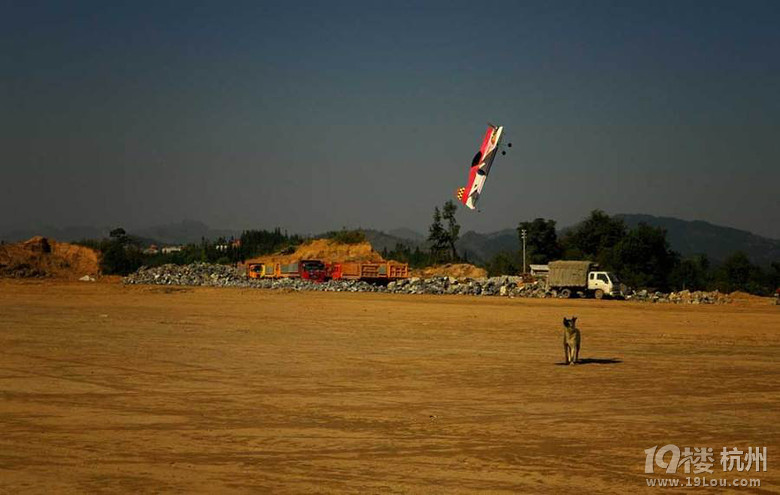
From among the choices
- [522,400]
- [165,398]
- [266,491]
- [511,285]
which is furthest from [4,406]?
[511,285]

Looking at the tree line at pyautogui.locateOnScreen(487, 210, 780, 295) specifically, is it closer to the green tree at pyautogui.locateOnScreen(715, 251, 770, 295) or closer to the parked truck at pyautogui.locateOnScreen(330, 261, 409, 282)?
the green tree at pyautogui.locateOnScreen(715, 251, 770, 295)

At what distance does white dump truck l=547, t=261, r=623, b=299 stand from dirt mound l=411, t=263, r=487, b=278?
17.4 m

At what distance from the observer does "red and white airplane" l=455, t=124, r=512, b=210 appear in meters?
40.5

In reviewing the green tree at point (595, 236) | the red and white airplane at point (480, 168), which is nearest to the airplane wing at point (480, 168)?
the red and white airplane at point (480, 168)

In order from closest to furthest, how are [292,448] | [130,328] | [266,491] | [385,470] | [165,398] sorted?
[266,491], [385,470], [292,448], [165,398], [130,328]

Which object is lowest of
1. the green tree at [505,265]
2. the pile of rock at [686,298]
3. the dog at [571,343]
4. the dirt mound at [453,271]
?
the dog at [571,343]

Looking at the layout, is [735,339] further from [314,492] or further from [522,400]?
[314,492]

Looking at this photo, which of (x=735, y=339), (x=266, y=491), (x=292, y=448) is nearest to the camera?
(x=266, y=491)

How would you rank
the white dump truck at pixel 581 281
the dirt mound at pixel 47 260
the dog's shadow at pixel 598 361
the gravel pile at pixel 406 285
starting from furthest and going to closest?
the dirt mound at pixel 47 260
the gravel pile at pixel 406 285
the white dump truck at pixel 581 281
the dog's shadow at pixel 598 361

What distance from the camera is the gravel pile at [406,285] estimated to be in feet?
130

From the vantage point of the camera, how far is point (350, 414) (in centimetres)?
952

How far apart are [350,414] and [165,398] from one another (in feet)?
9.63

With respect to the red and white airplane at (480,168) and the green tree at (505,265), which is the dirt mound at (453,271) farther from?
the red and white airplane at (480,168)

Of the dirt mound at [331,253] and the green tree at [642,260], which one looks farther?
the dirt mound at [331,253]
